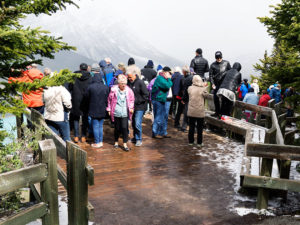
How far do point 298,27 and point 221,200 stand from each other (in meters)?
3.04

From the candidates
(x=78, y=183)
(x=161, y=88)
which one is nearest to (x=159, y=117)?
(x=161, y=88)

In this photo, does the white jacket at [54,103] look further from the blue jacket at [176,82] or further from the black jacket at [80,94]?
the blue jacket at [176,82]

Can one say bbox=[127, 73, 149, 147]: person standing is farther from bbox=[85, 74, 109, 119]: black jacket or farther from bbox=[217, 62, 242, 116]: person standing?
bbox=[217, 62, 242, 116]: person standing

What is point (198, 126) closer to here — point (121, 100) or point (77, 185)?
point (121, 100)

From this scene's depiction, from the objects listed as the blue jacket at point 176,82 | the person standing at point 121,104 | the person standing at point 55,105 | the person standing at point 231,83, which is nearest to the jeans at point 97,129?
the person standing at point 121,104

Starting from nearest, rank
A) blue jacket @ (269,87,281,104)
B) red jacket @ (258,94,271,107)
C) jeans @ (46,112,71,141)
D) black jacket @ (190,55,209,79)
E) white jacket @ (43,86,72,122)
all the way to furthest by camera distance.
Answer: white jacket @ (43,86,72,122), jeans @ (46,112,71,141), black jacket @ (190,55,209,79), red jacket @ (258,94,271,107), blue jacket @ (269,87,281,104)

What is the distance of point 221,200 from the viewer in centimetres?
525

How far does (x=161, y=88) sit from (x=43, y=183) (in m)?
5.73

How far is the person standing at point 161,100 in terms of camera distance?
345 inches

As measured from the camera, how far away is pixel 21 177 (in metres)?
3.13

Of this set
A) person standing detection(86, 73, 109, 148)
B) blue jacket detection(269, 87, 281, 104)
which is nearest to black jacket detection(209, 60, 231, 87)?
person standing detection(86, 73, 109, 148)

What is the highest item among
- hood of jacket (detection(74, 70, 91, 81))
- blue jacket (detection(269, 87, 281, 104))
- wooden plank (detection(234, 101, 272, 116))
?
hood of jacket (detection(74, 70, 91, 81))

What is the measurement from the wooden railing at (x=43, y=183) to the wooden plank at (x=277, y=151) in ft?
9.56

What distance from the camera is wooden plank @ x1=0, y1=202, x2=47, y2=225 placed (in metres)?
3.05
